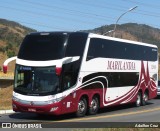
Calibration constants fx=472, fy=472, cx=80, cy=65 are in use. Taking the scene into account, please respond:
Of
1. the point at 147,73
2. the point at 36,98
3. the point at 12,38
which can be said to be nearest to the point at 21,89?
the point at 36,98

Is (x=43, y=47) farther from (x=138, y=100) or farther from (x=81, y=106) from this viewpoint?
(x=138, y=100)

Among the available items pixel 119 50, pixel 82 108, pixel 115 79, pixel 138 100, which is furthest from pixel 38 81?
pixel 138 100

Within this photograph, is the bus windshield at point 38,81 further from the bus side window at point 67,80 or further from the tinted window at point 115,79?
the tinted window at point 115,79

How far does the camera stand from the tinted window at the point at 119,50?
69.7 ft

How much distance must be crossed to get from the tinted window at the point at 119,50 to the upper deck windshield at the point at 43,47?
190cm

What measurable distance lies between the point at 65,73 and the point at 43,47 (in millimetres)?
1424

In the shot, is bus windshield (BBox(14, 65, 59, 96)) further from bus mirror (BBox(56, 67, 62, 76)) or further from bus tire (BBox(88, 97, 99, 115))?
bus tire (BBox(88, 97, 99, 115))

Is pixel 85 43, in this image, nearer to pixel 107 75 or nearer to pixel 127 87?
pixel 107 75

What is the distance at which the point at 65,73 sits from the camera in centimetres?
1914

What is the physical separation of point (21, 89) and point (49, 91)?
131 centimetres

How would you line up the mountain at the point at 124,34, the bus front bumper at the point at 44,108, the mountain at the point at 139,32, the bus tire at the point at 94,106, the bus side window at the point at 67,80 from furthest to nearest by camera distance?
the mountain at the point at 139,32
the mountain at the point at 124,34
the bus tire at the point at 94,106
the bus side window at the point at 67,80
the bus front bumper at the point at 44,108

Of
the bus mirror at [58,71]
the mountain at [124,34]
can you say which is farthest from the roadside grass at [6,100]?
the mountain at [124,34]

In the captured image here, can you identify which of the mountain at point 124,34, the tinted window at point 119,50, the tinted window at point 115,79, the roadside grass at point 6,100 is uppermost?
the mountain at point 124,34

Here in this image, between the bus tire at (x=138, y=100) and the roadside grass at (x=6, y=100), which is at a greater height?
the bus tire at (x=138, y=100)
